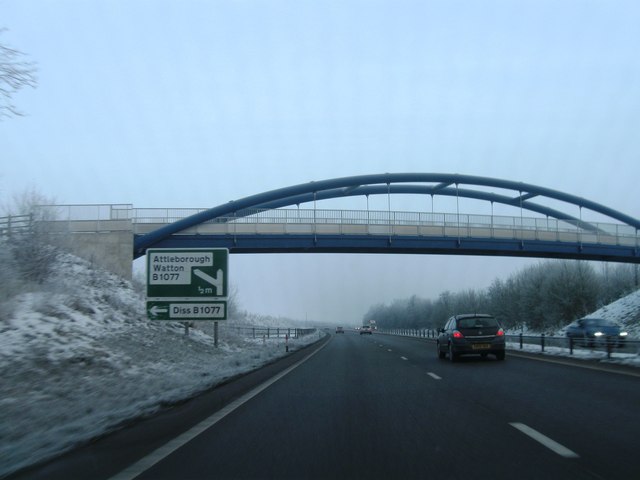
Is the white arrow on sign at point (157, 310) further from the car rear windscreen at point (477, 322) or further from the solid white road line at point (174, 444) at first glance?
the solid white road line at point (174, 444)

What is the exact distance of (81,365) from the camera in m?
16.7

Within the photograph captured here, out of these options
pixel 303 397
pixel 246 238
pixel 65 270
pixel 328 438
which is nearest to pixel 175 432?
pixel 328 438

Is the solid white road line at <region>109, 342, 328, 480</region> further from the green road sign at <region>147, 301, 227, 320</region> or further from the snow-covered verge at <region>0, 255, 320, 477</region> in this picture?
the green road sign at <region>147, 301, 227, 320</region>

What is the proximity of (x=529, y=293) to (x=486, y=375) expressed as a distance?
6310cm

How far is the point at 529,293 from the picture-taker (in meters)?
76.6

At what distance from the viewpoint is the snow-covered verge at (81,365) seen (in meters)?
8.85

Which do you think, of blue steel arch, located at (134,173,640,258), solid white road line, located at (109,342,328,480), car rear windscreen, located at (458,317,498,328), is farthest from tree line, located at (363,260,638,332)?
solid white road line, located at (109,342,328,480)

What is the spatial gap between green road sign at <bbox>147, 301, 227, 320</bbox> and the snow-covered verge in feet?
4.20

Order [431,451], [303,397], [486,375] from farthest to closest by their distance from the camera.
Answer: [486,375] → [303,397] → [431,451]

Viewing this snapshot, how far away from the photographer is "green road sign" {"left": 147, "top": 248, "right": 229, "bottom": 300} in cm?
2419

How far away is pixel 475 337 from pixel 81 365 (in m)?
13.3

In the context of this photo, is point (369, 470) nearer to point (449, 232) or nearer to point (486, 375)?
point (486, 375)

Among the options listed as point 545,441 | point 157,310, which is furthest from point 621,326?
point 545,441

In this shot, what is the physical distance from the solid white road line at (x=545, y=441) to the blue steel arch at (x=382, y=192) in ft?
129
